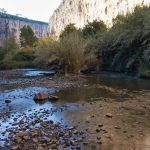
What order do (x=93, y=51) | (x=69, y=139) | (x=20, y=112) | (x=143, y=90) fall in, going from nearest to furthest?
1. (x=69, y=139)
2. (x=20, y=112)
3. (x=143, y=90)
4. (x=93, y=51)

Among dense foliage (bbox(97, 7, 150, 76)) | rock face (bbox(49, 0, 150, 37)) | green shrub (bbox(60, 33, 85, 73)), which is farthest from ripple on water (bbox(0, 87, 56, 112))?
rock face (bbox(49, 0, 150, 37))

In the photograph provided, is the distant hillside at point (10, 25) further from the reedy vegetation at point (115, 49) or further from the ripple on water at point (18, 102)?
the ripple on water at point (18, 102)

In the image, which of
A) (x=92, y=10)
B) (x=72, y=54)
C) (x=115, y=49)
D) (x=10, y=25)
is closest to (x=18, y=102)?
(x=72, y=54)

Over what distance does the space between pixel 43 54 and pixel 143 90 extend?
23.4m

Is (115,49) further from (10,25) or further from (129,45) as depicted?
(10,25)

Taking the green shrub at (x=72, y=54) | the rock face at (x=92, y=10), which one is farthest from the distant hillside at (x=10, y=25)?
the green shrub at (x=72, y=54)

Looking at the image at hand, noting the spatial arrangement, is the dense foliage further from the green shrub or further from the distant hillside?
the distant hillside

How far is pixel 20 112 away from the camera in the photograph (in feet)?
48.9

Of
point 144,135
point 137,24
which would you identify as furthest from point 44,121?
point 137,24

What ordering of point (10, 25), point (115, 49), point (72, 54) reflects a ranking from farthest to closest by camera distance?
point (10, 25) < point (115, 49) < point (72, 54)

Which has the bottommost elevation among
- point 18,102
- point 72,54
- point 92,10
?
point 18,102

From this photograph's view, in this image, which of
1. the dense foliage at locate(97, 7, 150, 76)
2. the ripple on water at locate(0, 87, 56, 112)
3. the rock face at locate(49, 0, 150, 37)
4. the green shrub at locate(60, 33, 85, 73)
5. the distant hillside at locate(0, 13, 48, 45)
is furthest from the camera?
the distant hillside at locate(0, 13, 48, 45)

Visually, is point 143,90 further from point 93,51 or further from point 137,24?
point 93,51

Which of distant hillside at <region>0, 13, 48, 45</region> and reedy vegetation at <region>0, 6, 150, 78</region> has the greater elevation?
distant hillside at <region>0, 13, 48, 45</region>
